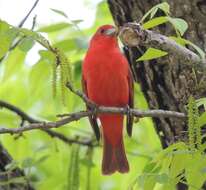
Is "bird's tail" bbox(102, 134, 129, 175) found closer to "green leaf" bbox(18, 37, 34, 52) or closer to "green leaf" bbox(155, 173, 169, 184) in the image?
"green leaf" bbox(18, 37, 34, 52)

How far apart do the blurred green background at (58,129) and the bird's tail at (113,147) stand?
0.07m

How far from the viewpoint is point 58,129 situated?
12.5 ft

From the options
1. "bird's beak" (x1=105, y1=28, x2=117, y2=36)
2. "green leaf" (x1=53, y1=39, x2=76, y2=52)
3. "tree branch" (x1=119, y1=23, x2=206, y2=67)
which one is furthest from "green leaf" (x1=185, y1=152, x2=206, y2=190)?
"bird's beak" (x1=105, y1=28, x2=117, y2=36)

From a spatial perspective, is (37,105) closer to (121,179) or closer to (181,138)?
(121,179)

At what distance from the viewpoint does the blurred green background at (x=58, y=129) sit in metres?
3.06

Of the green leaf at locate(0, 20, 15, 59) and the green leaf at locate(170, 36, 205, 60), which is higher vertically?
the green leaf at locate(0, 20, 15, 59)

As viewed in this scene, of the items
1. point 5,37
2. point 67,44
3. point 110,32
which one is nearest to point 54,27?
point 67,44

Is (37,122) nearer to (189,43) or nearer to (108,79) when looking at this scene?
(108,79)

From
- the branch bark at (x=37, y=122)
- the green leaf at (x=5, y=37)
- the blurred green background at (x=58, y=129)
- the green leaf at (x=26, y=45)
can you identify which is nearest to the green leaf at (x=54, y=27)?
the blurred green background at (x=58, y=129)

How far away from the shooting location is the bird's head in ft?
11.9

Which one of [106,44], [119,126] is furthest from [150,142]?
[106,44]

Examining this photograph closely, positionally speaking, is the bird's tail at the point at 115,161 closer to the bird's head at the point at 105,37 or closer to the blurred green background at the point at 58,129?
the blurred green background at the point at 58,129

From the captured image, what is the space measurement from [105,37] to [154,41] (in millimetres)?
1749

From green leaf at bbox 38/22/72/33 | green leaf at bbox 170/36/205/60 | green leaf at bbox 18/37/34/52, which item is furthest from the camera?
green leaf at bbox 38/22/72/33
